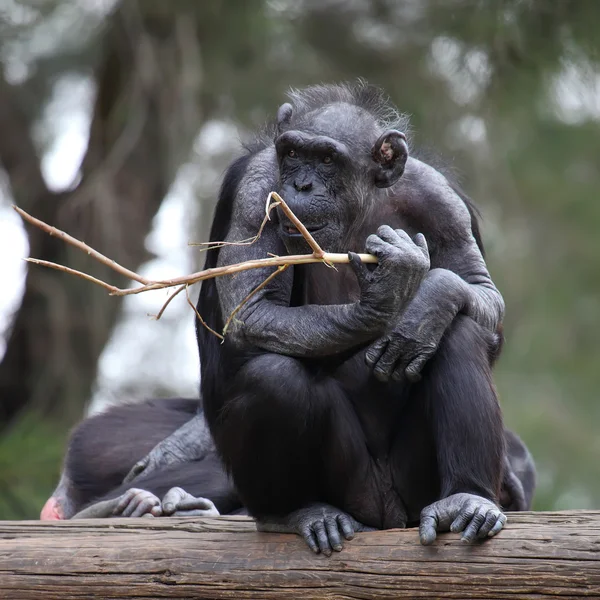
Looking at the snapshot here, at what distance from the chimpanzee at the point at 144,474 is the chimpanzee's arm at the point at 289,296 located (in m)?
1.28

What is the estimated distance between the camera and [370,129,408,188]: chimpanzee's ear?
13.2ft

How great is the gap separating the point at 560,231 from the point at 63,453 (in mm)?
7185

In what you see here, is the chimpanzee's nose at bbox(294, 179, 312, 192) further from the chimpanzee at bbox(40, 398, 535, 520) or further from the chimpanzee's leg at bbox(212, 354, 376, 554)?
the chimpanzee at bbox(40, 398, 535, 520)

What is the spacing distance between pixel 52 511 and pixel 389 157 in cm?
292

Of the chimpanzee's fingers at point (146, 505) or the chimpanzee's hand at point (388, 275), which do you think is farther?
the chimpanzee's fingers at point (146, 505)

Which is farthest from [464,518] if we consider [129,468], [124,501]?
[129,468]

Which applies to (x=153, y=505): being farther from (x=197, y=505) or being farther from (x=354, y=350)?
(x=354, y=350)

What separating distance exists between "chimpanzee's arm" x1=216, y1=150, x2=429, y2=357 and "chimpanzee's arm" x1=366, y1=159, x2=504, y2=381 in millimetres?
65

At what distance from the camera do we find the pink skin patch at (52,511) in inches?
225

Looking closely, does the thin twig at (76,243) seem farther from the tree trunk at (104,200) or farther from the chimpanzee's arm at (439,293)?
the tree trunk at (104,200)

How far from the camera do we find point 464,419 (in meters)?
3.60

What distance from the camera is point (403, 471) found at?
155 inches

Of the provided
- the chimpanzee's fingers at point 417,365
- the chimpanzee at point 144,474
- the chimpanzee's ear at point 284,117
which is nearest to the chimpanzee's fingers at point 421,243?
the chimpanzee's fingers at point 417,365

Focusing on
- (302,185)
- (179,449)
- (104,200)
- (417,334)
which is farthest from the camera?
(104,200)
